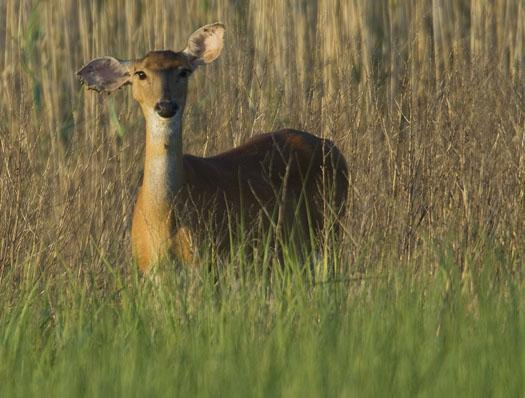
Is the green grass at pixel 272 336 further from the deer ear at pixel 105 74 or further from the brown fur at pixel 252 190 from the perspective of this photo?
the deer ear at pixel 105 74

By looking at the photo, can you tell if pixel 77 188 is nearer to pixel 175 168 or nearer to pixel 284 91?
pixel 175 168

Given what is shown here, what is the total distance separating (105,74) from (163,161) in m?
0.58

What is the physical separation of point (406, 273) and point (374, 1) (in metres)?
3.79

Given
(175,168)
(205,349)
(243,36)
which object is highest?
(243,36)

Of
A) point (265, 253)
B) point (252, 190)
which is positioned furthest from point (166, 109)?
point (265, 253)

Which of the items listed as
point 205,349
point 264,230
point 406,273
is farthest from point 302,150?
point 205,349

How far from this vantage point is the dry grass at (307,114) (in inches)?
235

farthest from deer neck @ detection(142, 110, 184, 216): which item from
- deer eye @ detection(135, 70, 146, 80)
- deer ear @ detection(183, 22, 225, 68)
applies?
deer ear @ detection(183, 22, 225, 68)

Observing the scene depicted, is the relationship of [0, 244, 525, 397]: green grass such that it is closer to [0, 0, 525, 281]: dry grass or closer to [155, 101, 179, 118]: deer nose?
[0, 0, 525, 281]: dry grass

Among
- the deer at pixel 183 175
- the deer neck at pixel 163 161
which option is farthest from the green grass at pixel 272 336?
the deer neck at pixel 163 161

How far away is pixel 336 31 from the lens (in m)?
8.09

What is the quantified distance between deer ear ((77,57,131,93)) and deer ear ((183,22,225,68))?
0.33 meters

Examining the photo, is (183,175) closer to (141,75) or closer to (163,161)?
(163,161)

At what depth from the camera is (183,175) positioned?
6.36 meters
